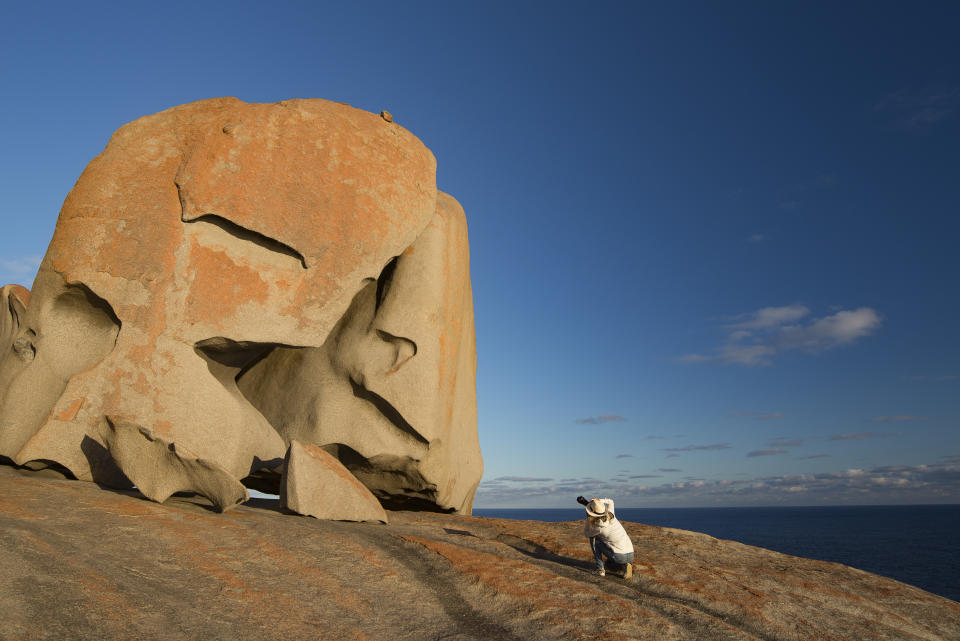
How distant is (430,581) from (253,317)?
17.2ft

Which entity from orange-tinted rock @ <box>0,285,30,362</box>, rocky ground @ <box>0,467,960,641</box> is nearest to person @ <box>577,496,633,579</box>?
rocky ground @ <box>0,467,960,641</box>

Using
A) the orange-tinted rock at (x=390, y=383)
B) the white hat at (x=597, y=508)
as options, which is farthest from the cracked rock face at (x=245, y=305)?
the white hat at (x=597, y=508)

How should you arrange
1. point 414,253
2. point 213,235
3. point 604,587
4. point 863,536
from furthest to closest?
point 863,536, point 414,253, point 213,235, point 604,587

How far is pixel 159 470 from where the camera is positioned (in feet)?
25.8

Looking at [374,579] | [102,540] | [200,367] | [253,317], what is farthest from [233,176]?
[374,579]

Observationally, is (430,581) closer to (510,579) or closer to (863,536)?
(510,579)

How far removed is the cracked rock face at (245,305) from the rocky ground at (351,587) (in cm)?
124

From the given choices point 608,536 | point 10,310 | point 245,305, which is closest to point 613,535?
point 608,536

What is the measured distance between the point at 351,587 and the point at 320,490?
9.53 ft

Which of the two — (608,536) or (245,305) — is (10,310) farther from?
(608,536)

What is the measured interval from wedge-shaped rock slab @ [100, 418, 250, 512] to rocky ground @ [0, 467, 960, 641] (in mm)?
231

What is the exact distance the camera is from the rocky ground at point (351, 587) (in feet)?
15.1

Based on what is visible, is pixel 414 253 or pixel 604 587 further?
pixel 414 253

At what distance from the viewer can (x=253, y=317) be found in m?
9.68
